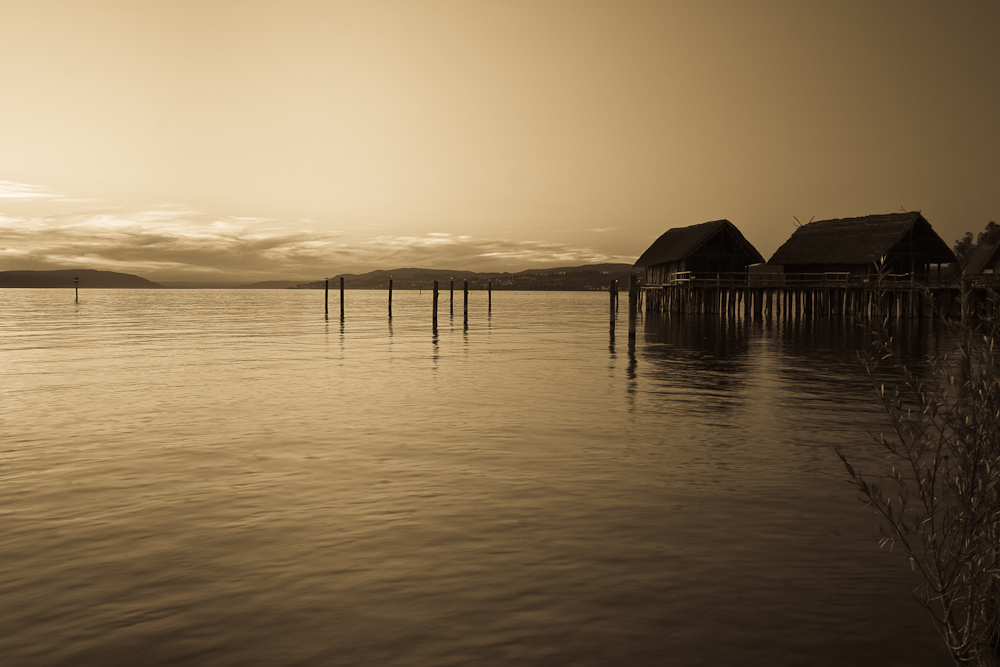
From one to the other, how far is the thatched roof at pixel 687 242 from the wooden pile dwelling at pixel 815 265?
75 millimetres

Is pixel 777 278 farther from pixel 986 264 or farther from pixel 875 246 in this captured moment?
pixel 986 264

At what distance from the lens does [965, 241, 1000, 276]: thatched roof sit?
61969mm

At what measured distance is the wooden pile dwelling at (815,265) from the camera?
178 ft

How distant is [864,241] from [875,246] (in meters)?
1.09

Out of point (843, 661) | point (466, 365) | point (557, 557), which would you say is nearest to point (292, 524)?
point (557, 557)

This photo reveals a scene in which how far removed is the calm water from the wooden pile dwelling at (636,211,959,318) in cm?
3914

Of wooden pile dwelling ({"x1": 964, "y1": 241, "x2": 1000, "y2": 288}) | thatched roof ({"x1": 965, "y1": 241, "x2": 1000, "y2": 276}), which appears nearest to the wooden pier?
wooden pile dwelling ({"x1": 964, "y1": 241, "x2": 1000, "y2": 288})

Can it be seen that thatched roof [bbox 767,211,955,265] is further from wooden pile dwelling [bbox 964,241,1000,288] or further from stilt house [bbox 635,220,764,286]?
wooden pile dwelling [bbox 964,241,1000,288]

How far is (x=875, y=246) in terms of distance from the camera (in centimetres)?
5397

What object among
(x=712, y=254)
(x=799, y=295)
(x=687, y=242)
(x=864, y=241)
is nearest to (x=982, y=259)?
(x=864, y=241)

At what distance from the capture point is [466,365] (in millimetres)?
26484

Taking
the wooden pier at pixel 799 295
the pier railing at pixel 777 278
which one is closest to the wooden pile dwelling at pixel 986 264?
the pier railing at pixel 777 278

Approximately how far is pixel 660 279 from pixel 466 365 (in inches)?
1669

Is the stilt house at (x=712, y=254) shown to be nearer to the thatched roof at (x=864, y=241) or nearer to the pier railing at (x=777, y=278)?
the pier railing at (x=777, y=278)
